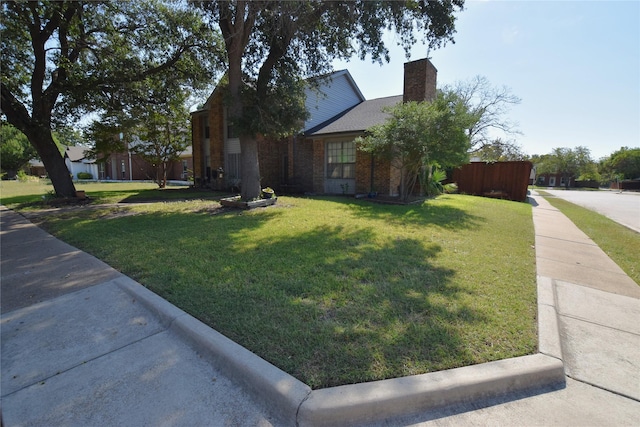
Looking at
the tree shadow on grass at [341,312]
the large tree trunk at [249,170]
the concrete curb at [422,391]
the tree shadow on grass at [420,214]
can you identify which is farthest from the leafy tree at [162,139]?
the concrete curb at [422,391]

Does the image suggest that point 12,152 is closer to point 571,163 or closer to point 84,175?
point 84,175

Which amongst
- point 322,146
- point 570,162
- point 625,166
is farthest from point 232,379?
point 625,166

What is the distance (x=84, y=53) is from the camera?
1167 centimetres

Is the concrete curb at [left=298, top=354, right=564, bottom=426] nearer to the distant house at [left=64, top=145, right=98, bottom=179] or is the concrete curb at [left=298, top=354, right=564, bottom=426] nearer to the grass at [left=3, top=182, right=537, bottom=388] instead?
the grass at [left=3, top=182, right=537, bottom=388]

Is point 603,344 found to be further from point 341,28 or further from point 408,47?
point 408,47

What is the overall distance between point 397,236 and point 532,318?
3368mm

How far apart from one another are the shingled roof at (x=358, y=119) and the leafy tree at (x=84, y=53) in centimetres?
609

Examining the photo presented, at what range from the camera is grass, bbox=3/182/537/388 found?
241 centimetres

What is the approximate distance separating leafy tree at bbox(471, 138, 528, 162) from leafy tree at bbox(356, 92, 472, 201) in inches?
1051

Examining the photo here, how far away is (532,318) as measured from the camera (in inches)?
119

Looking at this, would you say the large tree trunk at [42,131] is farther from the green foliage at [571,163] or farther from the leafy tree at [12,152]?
the green foliage at [571,163]

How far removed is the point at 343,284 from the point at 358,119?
13.0m

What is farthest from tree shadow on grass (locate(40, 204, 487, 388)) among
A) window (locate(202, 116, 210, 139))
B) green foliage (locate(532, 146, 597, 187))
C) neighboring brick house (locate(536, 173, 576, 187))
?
neighboring brick house (locate(536, 173, 576, 187))

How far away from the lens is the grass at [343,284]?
241 cm
